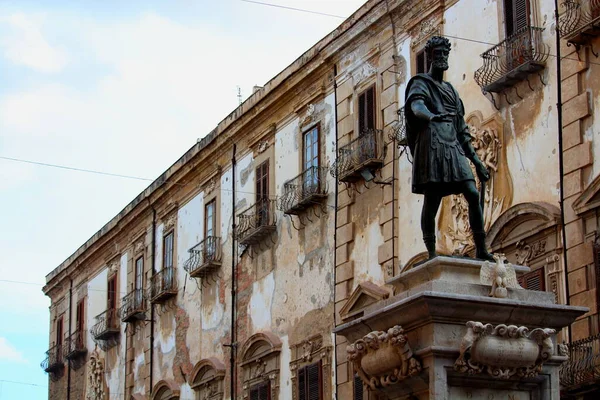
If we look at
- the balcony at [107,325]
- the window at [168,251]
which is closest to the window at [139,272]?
the balcony at [107,325]

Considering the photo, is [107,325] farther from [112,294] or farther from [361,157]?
[361,157]

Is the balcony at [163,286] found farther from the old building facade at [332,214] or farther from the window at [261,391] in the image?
the window at [261,391]

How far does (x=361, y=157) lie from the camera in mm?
25156

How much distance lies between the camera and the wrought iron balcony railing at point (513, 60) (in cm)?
2053

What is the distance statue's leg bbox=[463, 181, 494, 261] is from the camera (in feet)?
42.2

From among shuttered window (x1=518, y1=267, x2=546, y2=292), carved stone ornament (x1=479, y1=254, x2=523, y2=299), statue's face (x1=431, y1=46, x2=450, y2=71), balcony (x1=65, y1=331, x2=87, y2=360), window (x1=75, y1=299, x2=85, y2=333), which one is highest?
window (x1=75, y1=299, x2=85, y2=333)

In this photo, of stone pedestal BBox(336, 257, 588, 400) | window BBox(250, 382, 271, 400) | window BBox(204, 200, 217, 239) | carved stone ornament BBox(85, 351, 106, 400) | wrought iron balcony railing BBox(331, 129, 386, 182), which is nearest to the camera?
stone pedestal BBox(336, 257, 588, 400)

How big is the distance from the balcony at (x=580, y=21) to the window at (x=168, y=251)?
16222 mm

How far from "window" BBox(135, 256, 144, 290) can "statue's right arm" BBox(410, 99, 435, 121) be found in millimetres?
23583

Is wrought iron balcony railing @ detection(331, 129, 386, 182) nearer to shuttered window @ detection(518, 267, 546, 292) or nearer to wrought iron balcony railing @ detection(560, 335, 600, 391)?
shuttered window @ detection(518, 267, 546, 292)

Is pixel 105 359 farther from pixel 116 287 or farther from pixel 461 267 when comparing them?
pixel 461 267

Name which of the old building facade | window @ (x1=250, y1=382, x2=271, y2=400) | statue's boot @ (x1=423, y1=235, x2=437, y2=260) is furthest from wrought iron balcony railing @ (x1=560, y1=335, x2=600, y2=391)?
window @ (x1=250, y1=382, x2=271, y2=400)

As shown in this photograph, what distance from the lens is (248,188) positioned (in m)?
30.1

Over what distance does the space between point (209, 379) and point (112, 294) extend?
8.20 m
